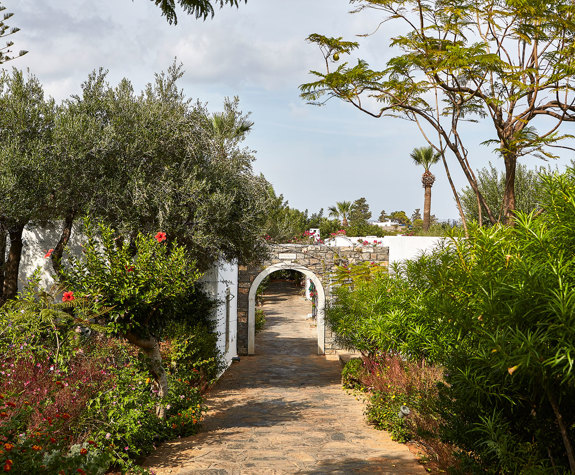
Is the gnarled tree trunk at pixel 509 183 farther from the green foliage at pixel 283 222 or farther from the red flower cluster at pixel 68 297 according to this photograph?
the green foliage at pixel 283 222

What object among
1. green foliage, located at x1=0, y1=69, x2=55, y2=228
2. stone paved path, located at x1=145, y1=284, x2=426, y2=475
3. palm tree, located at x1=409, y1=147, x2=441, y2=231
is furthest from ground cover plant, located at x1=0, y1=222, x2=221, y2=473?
palm tree, located at x1=409, y1=147, x2=441, y2=231

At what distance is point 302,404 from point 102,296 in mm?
5497

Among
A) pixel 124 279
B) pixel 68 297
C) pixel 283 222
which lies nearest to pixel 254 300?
pixel 124 279

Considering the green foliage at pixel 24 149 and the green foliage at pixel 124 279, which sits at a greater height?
the green foliage at pixel 24 149

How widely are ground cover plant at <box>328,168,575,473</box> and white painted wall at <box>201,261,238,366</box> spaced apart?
736cm

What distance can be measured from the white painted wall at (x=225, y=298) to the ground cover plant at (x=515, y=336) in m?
7.36

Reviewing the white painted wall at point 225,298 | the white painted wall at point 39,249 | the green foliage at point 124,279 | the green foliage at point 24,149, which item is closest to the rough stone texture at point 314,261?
the white painted wall at point 225,298

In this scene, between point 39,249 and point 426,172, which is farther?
point 426,172

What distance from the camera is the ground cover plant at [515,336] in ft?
10.3

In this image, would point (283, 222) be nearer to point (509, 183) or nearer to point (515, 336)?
point (509, 183)

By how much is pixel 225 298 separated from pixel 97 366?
817 centimetres

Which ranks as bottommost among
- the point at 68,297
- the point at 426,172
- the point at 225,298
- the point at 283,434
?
the point at 283,434

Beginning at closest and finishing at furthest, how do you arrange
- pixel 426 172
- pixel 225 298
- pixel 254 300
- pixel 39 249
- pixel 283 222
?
pixel 39 249, pixel 225 298, pixel 254 300, pixel 283 222, pixel 426 172

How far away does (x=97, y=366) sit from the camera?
6.65 metres
